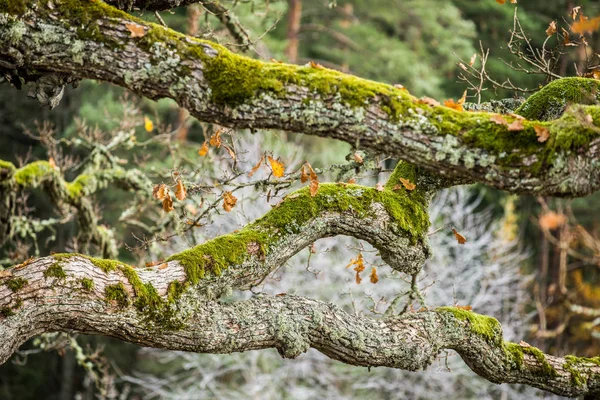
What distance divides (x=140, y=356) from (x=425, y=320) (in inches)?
503

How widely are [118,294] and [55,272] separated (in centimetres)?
33

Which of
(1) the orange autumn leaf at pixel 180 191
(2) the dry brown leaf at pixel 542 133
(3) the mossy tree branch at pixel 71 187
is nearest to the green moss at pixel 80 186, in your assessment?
(3) the mossy tree branch at pixel 71 187

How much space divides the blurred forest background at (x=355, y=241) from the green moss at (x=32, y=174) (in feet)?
14.7

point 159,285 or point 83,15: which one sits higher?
point 83,15

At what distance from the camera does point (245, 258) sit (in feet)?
12.6

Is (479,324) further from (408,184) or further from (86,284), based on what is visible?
(86,284)

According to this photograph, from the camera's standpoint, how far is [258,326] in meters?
3.91

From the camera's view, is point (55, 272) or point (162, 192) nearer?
point (55, 272)

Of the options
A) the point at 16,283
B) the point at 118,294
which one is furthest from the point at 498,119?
the point at 16,283

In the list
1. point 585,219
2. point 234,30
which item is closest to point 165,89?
point 234,30

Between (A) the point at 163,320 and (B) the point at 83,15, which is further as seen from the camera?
(A) the point at 163,320

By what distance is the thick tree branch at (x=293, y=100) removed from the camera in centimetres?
300

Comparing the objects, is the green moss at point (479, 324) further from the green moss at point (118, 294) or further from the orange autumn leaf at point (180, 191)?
the green moss at point (118, 294)

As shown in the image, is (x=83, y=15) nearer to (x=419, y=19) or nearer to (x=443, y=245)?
(x=443, y=245)
